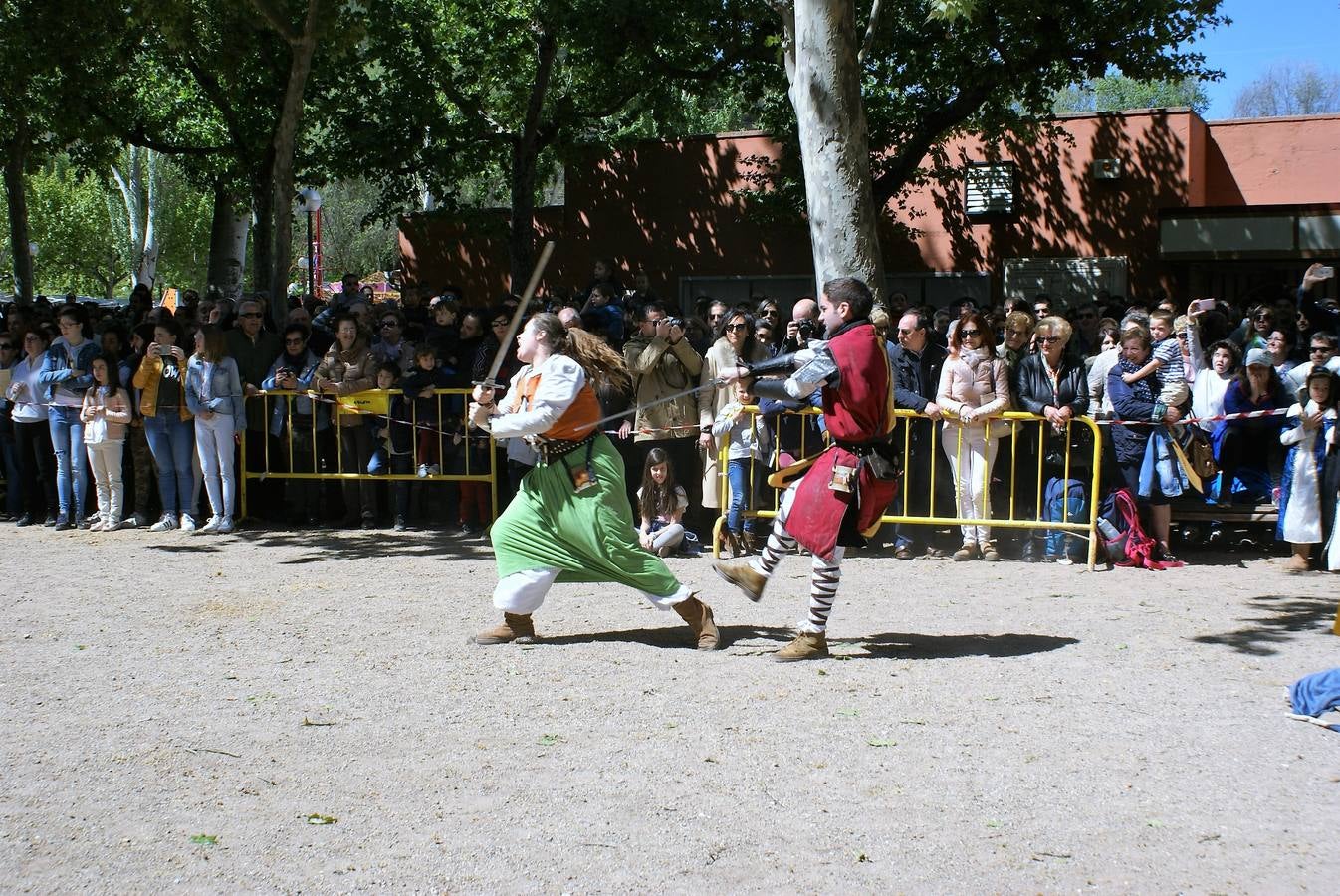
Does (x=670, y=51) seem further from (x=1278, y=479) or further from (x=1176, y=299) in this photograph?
(x=1278, y=479)

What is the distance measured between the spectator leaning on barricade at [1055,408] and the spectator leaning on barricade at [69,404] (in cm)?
768

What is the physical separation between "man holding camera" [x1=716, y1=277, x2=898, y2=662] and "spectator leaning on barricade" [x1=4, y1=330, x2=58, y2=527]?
300 inches

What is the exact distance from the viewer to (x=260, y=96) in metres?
20.0

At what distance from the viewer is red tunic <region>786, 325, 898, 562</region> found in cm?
653

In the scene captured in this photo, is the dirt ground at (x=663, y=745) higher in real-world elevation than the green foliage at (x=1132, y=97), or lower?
lower

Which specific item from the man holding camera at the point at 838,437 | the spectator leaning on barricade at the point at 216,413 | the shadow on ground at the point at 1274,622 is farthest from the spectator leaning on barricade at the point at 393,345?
the shadow on ground at the point at 1274,622

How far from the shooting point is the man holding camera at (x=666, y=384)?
1006 centimetres

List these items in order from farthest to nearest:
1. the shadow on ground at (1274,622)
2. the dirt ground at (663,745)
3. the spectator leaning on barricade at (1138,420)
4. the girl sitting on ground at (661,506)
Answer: the girl sitting on ground at (661,506), the spectator leaning on barricade at (1138,420), the shadow on ground at (1274,622), the dirt ground at (663,745)

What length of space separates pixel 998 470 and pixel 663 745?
207 inches

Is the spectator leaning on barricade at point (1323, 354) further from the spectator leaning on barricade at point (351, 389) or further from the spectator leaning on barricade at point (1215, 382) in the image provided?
the spectator leaning on barricade at point (351, 389)

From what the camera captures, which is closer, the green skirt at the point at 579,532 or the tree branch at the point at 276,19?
the green skirt at the point at 579,532

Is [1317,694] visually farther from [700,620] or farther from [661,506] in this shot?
[661,506]

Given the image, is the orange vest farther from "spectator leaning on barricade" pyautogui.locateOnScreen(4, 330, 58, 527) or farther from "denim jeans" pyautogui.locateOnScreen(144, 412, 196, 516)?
"spectator leaning on barricade" pyautogui.locateOnScreen(4, 330, 58, 527)

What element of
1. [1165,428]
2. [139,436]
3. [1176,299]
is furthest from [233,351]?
[1176,299]
